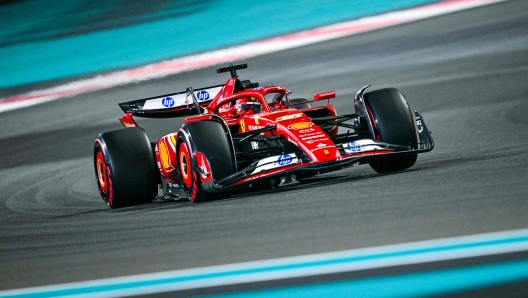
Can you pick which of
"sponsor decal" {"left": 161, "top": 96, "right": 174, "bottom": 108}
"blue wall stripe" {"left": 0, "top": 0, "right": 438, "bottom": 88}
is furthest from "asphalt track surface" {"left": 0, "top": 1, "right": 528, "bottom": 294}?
"sponsor decal" {"left": 161, "top": 96, "right": 174, "bottom": 108}

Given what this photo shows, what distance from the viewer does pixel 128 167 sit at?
9.59 meters

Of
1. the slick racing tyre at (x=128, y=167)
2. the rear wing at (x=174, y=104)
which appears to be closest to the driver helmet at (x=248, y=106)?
the rear wing at (x=174, y=104)

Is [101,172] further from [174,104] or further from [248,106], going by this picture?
[248,106]

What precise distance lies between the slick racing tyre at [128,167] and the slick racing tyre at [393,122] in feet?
7.76

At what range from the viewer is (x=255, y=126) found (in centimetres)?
930

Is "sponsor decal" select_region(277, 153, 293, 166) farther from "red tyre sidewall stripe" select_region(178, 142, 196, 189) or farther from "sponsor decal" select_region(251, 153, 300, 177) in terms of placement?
"red tyre sidewall stripe" select_region(178, 142, 196, 189)

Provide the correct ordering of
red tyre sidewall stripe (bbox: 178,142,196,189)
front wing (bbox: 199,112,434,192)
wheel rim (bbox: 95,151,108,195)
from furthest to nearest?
1. wheel rim (bbox: 95,151,108,195)
2. red tyre sidewall stripe (bbox: 178,142,196,189)
3. front wing (bbox: 199,112,434,192)

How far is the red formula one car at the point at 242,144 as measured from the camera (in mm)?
8320

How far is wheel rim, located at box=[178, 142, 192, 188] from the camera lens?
351 inches

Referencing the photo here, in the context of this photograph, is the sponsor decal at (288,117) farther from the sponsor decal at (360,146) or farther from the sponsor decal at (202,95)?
the sponsor decal at (202,95)

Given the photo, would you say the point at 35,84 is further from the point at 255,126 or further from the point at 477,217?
the point at 477,217

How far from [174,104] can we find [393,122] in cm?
287

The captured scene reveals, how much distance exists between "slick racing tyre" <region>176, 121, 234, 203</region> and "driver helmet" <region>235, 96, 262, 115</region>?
130 cm

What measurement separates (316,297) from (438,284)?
56cm
